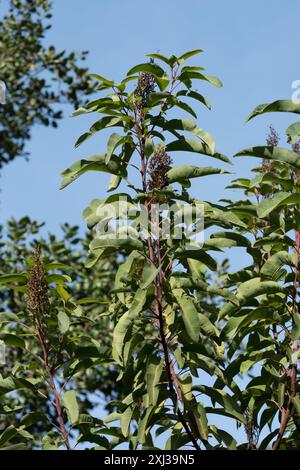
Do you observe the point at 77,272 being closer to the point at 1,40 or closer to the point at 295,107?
the point at 1,40

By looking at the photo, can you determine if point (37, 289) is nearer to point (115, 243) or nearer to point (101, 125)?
point (115, 243)

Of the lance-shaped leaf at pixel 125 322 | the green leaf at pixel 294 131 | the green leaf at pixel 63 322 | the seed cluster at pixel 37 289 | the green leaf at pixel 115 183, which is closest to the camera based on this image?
the lance-shaped leaf at pixel 125 322

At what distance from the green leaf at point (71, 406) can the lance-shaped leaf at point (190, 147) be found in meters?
1.21

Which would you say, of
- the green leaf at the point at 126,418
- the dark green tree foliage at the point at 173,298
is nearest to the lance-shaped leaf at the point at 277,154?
the dark green tree foliage at the point at 173,298

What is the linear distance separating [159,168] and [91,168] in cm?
33

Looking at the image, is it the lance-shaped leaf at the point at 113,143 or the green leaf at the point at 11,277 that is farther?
the green leaf at the point at 11,277

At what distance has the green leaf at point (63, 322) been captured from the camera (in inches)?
148

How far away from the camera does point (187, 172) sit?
3.66m

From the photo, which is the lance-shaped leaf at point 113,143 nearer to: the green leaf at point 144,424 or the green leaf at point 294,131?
the green leaf at point 294,131

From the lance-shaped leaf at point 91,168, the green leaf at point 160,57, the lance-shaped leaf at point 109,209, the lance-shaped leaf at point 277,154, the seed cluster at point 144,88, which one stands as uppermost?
the green leaf at point 160,57
